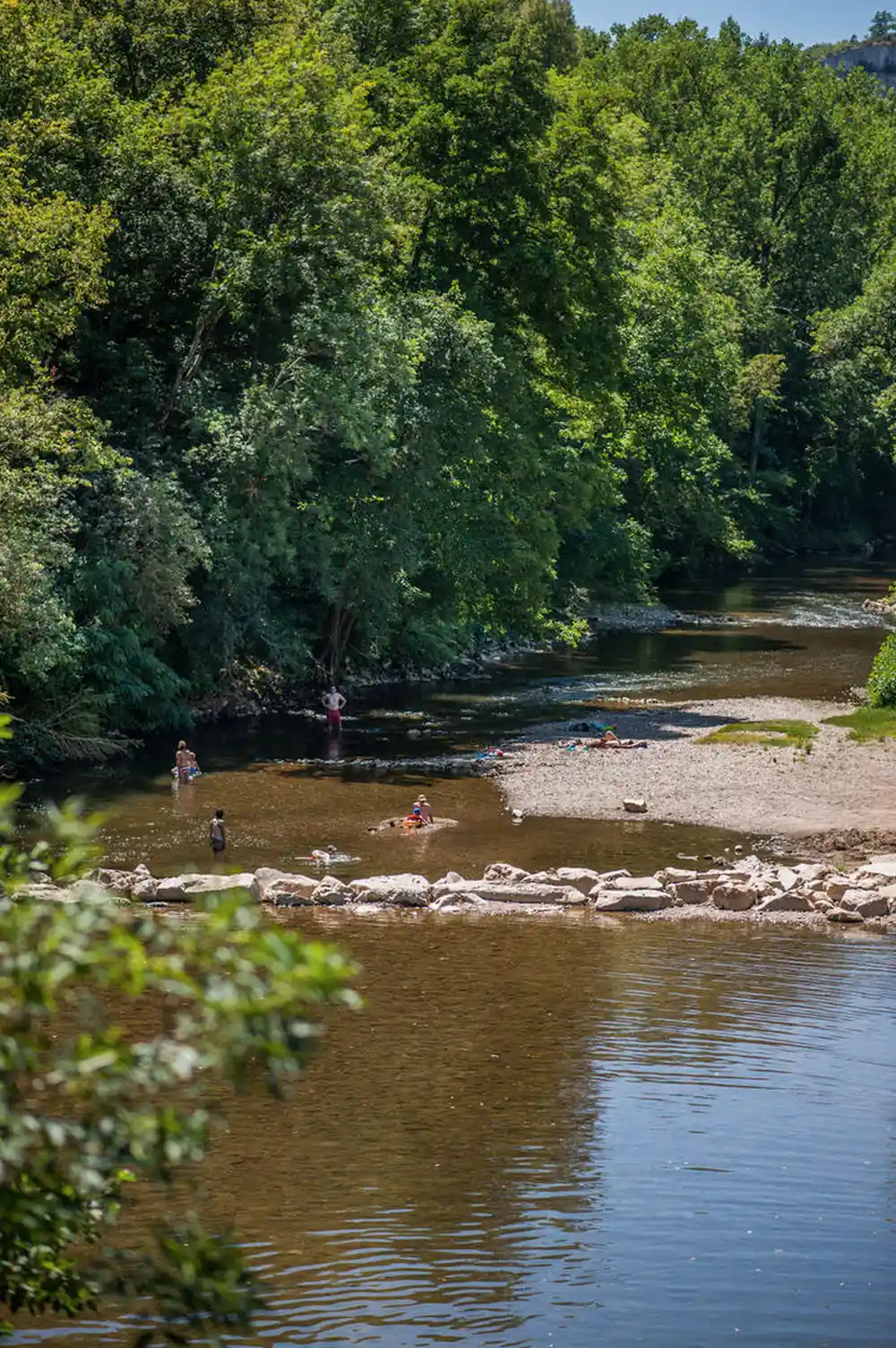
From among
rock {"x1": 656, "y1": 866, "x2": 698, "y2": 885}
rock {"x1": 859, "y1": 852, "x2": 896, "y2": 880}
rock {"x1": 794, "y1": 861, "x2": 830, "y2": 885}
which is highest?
rock {"x1": 656, "y1": 866, "x2": 698, "y2": 885}

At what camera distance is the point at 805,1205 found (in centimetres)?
1401

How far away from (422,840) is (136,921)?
72.7 feet

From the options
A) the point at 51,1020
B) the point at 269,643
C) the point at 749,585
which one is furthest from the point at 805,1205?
the point at 749,585

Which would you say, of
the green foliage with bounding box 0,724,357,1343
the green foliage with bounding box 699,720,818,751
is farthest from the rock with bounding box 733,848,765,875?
the green foliage with bounding box 0,724,357,1343

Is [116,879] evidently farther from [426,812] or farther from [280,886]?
[426,812]

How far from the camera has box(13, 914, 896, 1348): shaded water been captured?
40.3ft

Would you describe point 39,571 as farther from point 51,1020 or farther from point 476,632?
point 476,632

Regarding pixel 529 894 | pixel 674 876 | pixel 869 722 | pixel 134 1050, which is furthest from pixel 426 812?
pixel 134 1050

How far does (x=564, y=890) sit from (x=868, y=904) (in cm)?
420

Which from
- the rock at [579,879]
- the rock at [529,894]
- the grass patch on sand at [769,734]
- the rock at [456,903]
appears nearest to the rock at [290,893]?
the rock at [456,903]

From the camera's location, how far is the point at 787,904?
24266 mm

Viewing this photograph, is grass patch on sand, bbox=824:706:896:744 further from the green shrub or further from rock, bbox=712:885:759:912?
rock, bbox=712:885:759:912

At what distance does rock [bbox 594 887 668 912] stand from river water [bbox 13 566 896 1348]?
475 millimetres

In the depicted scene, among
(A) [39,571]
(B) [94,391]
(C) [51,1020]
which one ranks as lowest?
(C) [51,1020]
